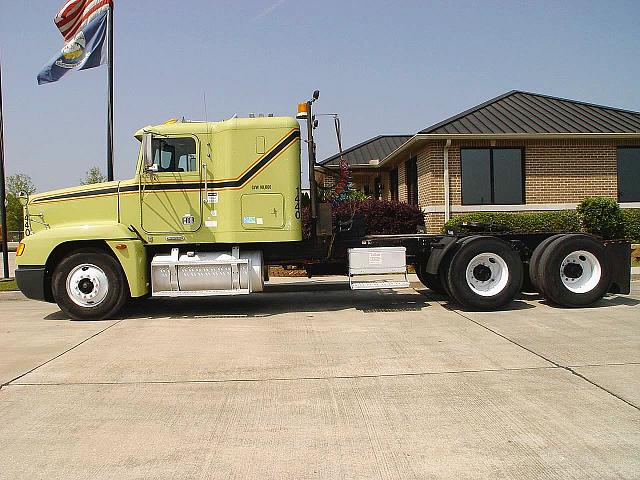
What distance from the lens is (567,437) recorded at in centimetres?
416

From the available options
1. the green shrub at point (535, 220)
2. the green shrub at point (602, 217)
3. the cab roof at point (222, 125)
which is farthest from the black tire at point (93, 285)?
the green shrub at point (602, 217)

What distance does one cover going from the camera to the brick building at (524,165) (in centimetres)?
1733

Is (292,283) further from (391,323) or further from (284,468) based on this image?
(284,468)

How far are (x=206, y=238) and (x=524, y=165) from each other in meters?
11.4

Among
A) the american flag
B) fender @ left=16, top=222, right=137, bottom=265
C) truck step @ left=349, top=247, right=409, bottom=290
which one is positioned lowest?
truck step @ left=349, top=247, right=409, bottom=290

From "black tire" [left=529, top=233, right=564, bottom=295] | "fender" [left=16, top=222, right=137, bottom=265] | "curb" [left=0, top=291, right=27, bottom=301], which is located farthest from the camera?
"curb" [left=0, top=291, right=27, bottom=301]

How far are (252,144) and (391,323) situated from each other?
10.9 feet

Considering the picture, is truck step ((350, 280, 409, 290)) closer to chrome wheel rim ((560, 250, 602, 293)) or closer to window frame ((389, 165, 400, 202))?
chrome wheel rim ((560, 250, 602, 293))

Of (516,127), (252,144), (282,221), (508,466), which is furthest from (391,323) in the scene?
(516,127)

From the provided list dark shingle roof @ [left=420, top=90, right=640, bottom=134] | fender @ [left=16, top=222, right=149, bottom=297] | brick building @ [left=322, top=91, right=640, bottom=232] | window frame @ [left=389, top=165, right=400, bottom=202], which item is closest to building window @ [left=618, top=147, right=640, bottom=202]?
brick building @ [left=322, top=91, right=640, bottom=232]

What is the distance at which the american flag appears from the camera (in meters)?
15.0

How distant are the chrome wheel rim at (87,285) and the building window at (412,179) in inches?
471

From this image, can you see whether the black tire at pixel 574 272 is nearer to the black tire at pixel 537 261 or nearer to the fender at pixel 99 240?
the black tire at pixel 537 261

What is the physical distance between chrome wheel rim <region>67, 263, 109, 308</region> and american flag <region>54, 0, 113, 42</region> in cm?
849
